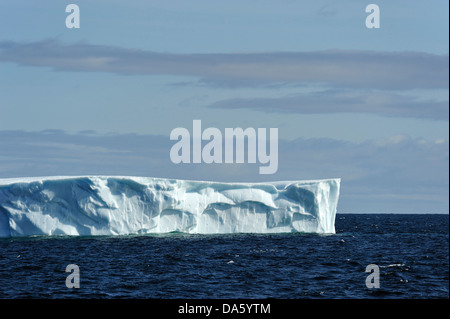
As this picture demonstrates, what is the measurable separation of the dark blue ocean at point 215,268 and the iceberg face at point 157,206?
→ 0.86m

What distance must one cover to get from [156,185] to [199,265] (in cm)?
1045

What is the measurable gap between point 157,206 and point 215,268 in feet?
36.9

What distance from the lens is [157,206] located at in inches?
1451

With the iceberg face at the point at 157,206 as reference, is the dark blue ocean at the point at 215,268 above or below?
below

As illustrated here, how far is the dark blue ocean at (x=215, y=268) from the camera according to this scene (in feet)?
69.6

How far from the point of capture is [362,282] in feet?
76.6

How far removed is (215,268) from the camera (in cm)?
2619

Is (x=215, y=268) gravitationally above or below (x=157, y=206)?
below

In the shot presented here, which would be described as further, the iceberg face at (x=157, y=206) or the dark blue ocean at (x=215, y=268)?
the iceberg face at (x=157, y=206)

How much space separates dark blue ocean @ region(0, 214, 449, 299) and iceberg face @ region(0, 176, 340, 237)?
34.0 inches

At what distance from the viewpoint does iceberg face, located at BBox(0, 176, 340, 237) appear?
35.0m

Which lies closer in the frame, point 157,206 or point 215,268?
point 215,268
